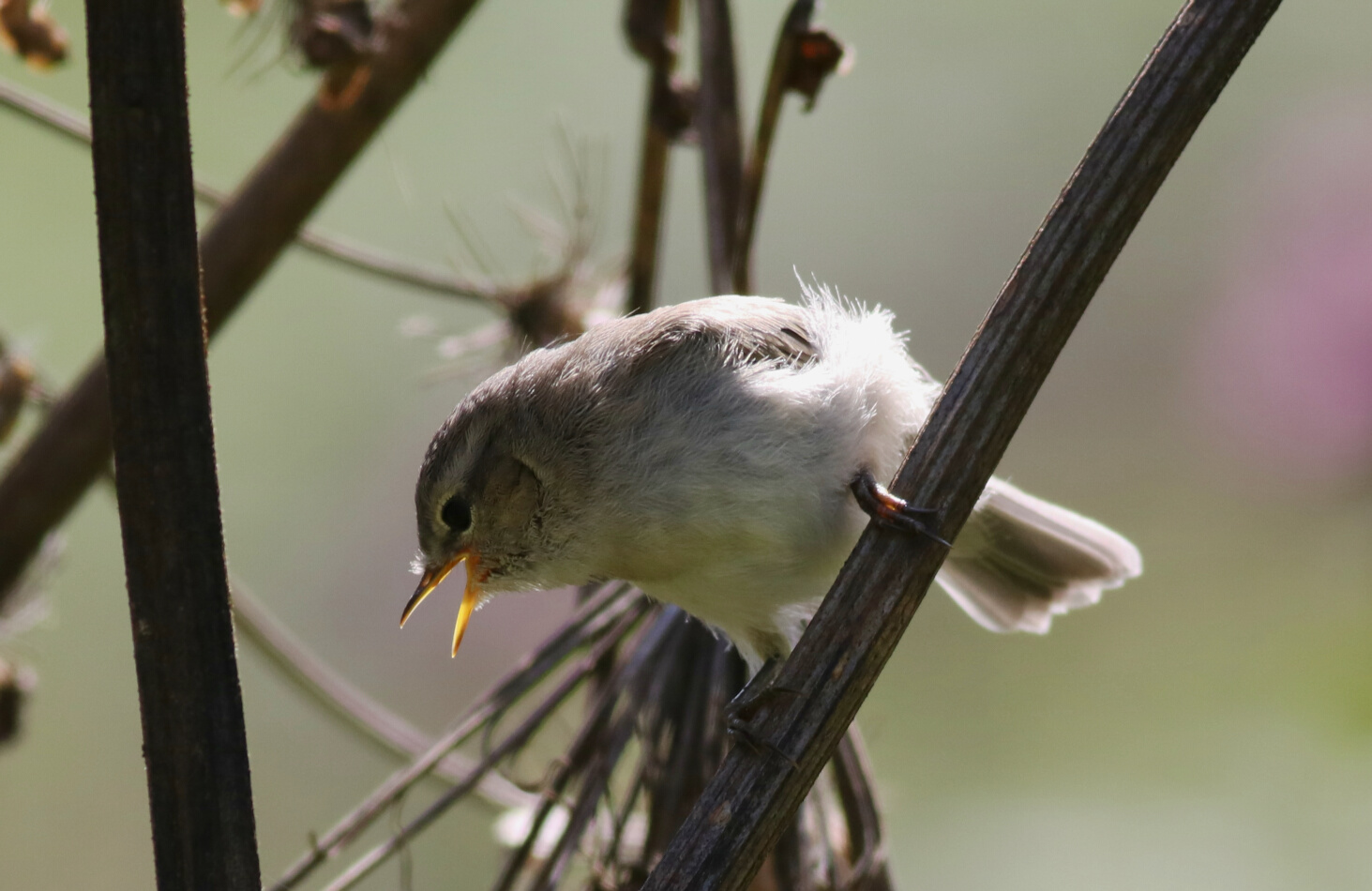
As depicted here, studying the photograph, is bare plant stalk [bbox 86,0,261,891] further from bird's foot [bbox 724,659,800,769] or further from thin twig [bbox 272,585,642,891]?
thin twig [bbox 272,585,642,891]

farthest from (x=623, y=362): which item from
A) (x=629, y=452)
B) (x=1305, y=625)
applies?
(x=1305, y=625)

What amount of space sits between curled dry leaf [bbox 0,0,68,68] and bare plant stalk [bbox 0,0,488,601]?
448 millimetres

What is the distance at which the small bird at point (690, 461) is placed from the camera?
214 centimetres

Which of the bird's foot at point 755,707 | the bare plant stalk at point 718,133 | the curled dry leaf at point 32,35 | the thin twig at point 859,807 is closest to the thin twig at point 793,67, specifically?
the bare plant stalk at point 718,133

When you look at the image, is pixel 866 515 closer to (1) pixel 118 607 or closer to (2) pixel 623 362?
(2) pixel 623 362

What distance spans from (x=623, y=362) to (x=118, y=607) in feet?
9.03

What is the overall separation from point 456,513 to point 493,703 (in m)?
0.35

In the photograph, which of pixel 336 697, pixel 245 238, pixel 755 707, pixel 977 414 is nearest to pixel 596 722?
pixel 755 707

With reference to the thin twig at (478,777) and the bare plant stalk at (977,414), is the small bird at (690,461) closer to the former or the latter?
the thin twig at (478,777)

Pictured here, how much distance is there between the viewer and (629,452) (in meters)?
2.21

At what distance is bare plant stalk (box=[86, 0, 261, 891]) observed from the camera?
4.00ft

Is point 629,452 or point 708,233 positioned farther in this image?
point 708,233

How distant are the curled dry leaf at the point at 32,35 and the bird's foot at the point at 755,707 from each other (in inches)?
61.7

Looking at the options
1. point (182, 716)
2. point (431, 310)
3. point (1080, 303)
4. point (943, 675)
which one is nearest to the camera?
point (182, 716)
